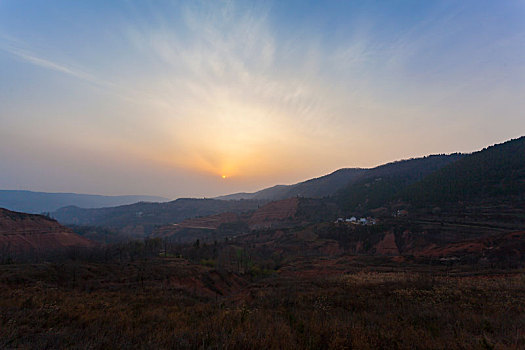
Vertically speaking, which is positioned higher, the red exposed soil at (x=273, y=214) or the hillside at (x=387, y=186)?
the hillside at (x=387, y=186)

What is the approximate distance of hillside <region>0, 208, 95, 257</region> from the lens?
6128cm

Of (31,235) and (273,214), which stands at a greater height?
(31,235)

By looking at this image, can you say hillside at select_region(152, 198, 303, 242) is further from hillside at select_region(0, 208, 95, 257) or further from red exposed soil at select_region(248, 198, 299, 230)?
hillside at select_region(0, 208, 95, 257)

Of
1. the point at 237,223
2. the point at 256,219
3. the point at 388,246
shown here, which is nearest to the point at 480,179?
the point at 388,246

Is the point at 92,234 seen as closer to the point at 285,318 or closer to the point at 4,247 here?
the point at 4,247

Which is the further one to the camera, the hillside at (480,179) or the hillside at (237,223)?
the hillside at (237,223)

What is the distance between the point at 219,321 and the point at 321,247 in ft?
214

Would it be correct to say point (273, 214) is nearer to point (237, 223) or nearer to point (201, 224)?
point (237, 223)

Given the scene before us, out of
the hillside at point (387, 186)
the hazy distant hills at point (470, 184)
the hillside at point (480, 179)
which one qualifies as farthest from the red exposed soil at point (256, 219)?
the hillside at point (480, 179)

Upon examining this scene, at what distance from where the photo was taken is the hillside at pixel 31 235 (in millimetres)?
61281

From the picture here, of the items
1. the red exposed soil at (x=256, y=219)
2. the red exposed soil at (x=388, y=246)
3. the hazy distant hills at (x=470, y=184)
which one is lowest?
the red exposed soil at (x=388, y=246)

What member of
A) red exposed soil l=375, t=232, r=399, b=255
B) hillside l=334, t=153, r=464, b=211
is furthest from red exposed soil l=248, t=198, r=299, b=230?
red exposed soil l=375, t=232, r=399, b=255

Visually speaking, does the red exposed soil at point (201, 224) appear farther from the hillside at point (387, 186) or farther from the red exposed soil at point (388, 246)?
the red exposed soil at point (388, 246)

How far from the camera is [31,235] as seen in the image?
67875mm
